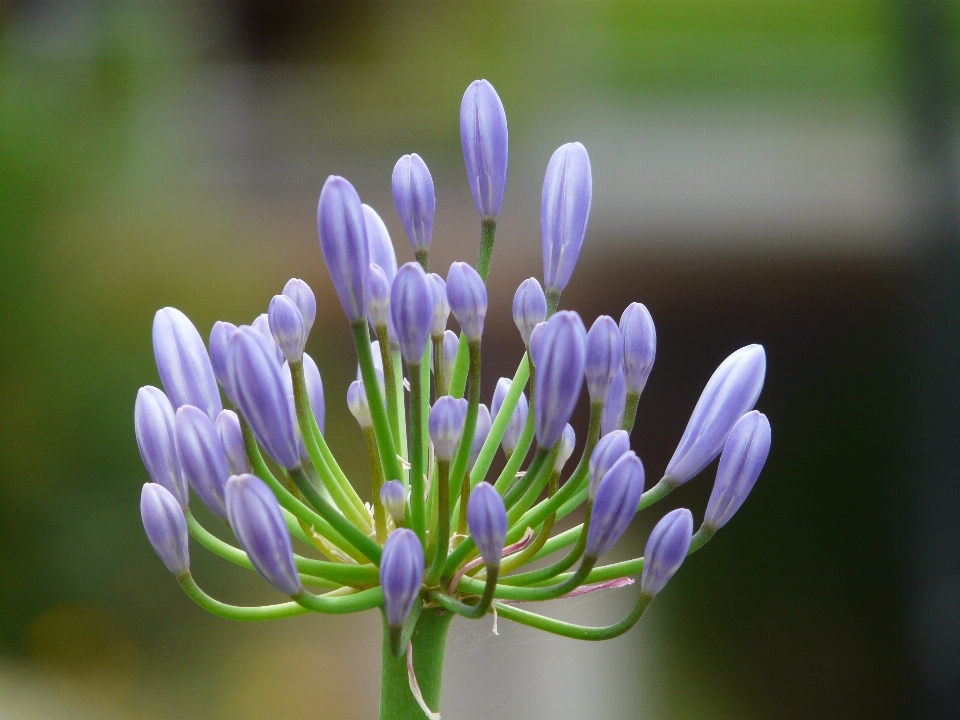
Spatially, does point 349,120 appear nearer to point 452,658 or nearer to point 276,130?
point 276,130

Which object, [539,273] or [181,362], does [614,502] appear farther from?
[539,273]

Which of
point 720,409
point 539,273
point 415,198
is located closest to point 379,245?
point 415,198

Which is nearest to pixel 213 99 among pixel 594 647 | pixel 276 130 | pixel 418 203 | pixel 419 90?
pixel 276 130

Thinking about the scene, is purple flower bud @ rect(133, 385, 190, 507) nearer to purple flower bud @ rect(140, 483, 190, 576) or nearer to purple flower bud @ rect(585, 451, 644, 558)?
purple flower bud @ rect(140, 483, 190, 576)

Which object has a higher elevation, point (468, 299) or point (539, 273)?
point (539, 273)

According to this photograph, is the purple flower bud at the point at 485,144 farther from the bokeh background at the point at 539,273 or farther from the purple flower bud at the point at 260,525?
the bokeh background at the point at 539,273

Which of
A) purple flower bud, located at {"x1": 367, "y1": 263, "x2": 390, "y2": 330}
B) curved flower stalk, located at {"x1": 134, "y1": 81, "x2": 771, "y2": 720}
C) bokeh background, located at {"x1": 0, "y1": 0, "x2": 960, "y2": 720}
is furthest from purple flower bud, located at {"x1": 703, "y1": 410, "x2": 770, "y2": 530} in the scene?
bokeh background, located at {"x1": 0, "y1": 0, "x2": 960, "y2": 720}
